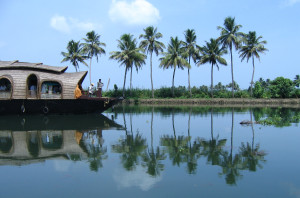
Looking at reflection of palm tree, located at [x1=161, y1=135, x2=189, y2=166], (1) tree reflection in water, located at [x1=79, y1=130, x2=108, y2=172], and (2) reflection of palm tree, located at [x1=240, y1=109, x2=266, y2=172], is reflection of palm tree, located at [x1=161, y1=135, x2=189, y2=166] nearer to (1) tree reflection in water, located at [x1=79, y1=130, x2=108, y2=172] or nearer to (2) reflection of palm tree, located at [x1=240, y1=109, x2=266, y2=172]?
(2) reflection of palm tree, located at [x1=240, y1=109, x2=266, y2=172]

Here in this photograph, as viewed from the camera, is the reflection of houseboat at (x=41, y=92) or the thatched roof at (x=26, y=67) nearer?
the reflection of houseboat at (x=41, y=92)

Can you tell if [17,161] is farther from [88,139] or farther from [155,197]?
[155,197]

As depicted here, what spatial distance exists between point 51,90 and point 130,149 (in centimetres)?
1077

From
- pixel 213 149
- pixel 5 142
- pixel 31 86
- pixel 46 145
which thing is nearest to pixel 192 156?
pixel 213 149

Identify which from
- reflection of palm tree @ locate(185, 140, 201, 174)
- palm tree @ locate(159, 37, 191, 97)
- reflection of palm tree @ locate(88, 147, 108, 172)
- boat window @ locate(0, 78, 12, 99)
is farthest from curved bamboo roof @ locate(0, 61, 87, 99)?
palm tree @ locate(159, 37, 191, 97)

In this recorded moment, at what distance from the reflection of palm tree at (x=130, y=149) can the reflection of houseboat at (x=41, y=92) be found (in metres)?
7.96

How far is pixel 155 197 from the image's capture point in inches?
159

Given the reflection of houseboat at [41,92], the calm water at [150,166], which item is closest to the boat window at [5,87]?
the reflection of houseboat at [41,92]

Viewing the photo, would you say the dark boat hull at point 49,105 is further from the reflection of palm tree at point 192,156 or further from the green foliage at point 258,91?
the green foliage at point 258,91

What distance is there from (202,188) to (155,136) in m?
4.96

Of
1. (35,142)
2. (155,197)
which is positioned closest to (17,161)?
(35,142)

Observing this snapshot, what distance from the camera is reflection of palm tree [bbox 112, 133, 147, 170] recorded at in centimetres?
589

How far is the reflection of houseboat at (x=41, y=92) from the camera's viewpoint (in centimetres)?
1577

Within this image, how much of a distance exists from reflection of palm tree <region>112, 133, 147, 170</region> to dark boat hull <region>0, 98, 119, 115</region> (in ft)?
25.6
